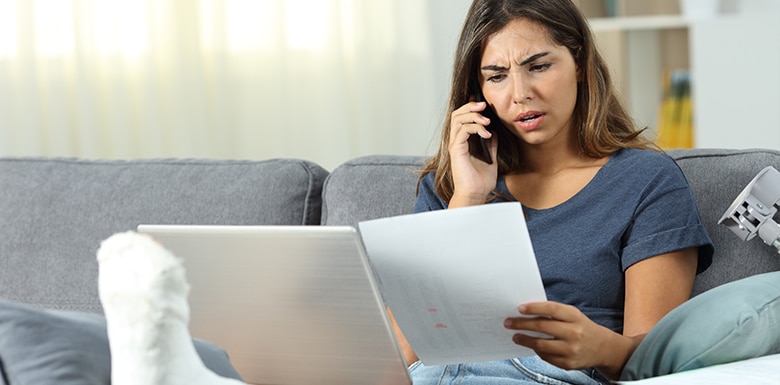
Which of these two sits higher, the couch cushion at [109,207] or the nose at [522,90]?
the nose at [522,90]

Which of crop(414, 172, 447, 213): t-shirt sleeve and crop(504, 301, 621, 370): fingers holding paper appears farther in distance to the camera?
crop(414, 172, 447, 213): t-shirt sleeve

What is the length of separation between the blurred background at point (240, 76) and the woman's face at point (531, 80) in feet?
5.09

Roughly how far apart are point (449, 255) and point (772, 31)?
2111 millimetres

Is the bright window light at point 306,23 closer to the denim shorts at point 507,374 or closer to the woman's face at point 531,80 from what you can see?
the woman's face at point 531,80

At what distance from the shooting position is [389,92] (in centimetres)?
316

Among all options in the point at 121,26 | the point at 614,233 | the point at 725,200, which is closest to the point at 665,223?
the point at 614,233

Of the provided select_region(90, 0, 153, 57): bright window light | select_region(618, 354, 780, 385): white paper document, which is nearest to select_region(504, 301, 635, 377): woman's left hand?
select_region(618, 354, 780, 385): white paper document

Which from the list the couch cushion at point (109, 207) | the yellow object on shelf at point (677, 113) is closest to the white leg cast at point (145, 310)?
the couch cushion at point (109, 207)

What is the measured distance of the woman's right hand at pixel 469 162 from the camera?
1.53 m

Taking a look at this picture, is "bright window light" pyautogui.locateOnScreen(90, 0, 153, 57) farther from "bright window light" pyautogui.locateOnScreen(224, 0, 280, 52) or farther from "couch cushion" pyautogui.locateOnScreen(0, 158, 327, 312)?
"couch cushion" pyautogui.locateOnScreen(0, 158, 327, 312)

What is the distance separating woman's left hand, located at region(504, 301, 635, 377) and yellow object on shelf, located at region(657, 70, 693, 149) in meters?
2.07

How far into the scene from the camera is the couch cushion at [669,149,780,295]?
1469mm

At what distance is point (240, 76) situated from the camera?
125 inches

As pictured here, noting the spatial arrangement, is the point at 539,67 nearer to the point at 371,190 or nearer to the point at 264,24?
the point at 371,190
